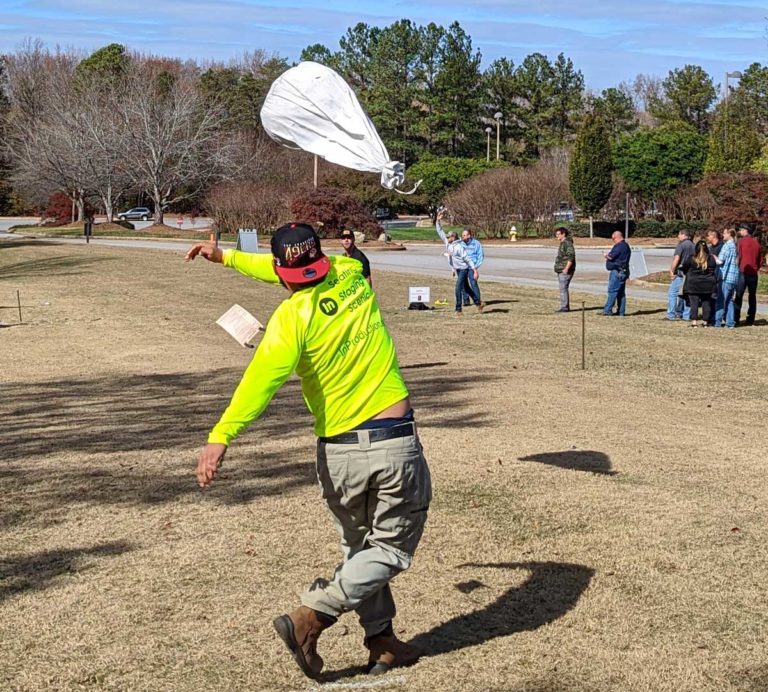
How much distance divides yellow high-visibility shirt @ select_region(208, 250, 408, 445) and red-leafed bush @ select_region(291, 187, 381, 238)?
4440 centimetres

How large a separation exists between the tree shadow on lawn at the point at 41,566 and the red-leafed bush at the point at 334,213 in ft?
140

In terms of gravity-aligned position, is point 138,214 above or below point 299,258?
below

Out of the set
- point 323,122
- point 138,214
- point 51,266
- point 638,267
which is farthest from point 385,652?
point 138,214

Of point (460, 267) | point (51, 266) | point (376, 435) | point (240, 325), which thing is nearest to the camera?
point (376, 435)

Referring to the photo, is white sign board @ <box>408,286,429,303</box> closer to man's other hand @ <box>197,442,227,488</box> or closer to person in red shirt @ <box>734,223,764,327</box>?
person in red shirt @ <box>734,223,764,327</box>

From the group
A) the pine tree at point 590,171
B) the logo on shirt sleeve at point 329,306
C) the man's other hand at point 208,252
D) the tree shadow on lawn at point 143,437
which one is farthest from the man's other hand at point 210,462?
the pine tree at point 590,171

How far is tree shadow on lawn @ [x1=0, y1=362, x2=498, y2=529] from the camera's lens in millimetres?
8641

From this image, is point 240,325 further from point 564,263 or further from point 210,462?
point 564,263

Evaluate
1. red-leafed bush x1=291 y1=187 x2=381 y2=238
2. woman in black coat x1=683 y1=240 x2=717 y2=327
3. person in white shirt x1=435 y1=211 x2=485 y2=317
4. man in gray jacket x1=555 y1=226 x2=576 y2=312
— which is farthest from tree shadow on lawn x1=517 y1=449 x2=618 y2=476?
red-leafed bush x1=291 y1=187 x2=381 y2=238

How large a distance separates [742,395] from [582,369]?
251 centimetres

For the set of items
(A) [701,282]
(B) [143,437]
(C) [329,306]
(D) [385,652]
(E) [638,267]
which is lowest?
(B) [143,437]

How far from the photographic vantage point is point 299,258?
16.7 feet

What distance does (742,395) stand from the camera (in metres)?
13.8

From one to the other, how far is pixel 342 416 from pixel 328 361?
248 millimetres
